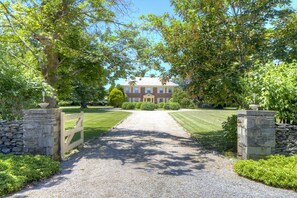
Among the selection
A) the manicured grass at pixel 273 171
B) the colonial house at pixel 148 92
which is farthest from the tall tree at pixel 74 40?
the colonial house at pixel 148 92

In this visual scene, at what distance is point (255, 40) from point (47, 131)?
6.83 meters

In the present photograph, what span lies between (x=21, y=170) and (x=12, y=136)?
2159 millimetres

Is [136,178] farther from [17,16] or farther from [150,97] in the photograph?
[150,97]

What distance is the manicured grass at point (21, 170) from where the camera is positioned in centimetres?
431

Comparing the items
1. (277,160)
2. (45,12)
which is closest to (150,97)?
(45,12)

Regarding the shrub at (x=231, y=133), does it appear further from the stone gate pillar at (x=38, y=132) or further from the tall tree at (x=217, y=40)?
the stone gate pillar at (x=38, y=132)

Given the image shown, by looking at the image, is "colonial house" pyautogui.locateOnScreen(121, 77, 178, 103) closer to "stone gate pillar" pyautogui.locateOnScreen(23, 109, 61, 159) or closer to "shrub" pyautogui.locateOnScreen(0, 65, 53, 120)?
"shrub" pyautogui.locateOnScreen(0, 65, 53, 120)

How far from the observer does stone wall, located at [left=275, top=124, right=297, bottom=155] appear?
616 cm

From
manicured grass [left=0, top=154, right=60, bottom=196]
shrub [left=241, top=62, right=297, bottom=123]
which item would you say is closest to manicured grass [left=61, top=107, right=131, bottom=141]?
manicured grass [left=0, top=154, right=60, bottom=196]

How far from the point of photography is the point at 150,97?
5212 centimetres

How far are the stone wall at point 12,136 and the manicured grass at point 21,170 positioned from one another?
743mm

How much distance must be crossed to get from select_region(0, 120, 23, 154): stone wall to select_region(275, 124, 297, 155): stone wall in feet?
21.4

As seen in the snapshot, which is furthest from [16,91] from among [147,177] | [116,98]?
→ [116,98]

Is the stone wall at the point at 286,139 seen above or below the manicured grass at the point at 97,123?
above
